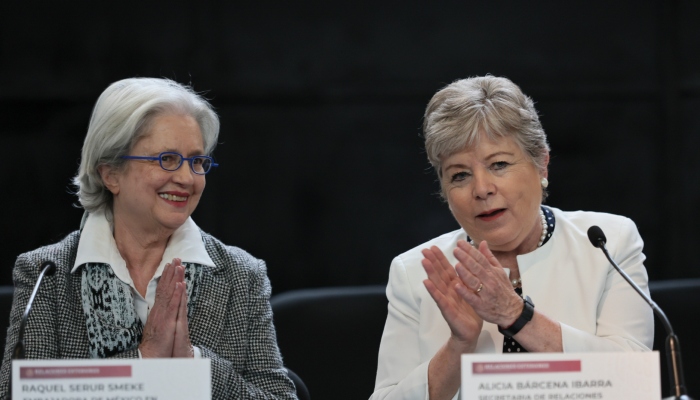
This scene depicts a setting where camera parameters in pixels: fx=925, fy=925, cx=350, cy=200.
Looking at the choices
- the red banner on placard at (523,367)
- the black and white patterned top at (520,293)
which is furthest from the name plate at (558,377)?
the black and white patterned top at (520,293)

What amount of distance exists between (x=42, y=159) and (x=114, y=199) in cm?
155

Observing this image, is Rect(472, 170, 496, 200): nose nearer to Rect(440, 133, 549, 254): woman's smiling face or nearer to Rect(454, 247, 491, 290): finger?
Rect(440, 133, 549, 254): woman's smiling face

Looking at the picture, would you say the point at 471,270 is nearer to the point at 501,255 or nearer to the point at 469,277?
the point at 469,277

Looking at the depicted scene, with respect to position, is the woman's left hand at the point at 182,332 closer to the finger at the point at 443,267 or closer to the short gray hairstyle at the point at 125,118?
the short gray hairstyle at the point at 125,118

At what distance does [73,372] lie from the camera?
1774mm

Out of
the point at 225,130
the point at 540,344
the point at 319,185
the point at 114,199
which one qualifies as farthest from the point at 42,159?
the point at 540,344

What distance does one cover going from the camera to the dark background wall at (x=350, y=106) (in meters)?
4.08

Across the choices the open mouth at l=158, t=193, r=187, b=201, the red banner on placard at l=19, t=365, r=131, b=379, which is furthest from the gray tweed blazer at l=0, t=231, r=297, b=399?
the red banner on placard at l=19, t=365, r=131, b=379

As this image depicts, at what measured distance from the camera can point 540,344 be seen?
85.5 inches

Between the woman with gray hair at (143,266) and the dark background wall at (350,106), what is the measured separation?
149 cm

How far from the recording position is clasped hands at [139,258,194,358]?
2236 mm

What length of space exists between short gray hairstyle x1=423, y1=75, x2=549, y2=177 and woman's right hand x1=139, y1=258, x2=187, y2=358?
29.7 inches

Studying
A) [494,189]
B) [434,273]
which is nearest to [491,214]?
[494,189]

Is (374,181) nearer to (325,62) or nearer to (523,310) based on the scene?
(325,62)
